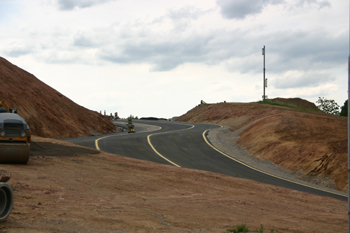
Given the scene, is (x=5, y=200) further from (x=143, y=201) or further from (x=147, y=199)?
(x=147, y=199)

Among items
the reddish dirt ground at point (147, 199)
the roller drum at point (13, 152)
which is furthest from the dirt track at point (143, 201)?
the roller drum at point (13, 152)

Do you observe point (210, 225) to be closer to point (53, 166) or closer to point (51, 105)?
point (53, 166)

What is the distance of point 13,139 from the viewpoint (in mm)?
13273

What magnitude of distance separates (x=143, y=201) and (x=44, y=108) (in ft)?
96.1

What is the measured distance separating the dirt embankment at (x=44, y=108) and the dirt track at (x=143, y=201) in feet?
57.3

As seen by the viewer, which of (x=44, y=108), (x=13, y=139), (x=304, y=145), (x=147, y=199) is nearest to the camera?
(x=147, y=199)

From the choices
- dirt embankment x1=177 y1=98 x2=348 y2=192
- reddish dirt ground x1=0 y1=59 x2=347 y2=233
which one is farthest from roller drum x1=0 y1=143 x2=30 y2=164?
dirt embankment x1=177 y1=98 x2=348 y2=192

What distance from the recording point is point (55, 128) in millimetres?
34969

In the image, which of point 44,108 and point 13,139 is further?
point 44,108

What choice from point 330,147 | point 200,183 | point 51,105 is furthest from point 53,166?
point 51,105

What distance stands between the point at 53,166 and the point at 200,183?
20.7 ft

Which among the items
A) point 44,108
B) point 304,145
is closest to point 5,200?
point 304,145

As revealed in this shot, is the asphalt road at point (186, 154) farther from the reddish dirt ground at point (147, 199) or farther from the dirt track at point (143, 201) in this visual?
the dirt track at point (143, 201)

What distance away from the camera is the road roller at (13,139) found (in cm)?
1317
